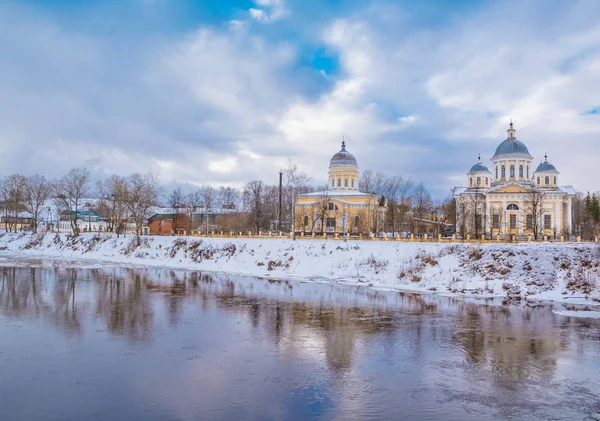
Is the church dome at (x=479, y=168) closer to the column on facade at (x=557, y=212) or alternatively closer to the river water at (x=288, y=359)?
the column on facade at (x=557, y=212)

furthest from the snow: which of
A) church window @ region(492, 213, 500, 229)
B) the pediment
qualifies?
the pediment

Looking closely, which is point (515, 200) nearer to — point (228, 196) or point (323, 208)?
point (323, 208)

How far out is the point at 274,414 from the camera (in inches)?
398

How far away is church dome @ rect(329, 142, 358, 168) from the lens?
247 ft

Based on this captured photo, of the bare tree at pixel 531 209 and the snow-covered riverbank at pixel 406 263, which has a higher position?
the bare tree at pixel 531 209

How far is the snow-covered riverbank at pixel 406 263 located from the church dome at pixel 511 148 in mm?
42541

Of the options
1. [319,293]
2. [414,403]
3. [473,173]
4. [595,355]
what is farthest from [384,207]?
[414,403]

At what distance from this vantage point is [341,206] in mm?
69812

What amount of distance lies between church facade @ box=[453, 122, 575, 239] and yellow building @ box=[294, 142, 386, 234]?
37.1ft

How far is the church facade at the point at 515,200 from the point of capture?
64.5 metres

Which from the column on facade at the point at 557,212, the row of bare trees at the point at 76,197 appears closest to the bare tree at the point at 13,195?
the row of bare trees at the point at 76,197

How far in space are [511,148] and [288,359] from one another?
69151 millimetres

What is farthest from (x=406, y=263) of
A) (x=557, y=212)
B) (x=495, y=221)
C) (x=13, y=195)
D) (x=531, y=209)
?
(x=13, y=195)

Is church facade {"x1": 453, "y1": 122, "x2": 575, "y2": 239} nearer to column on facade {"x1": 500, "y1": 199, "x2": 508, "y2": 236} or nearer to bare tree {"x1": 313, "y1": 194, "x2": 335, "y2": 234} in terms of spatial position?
column on facade {"x1": 500, "y1": 199, "x2": 508, "y2": 236}
